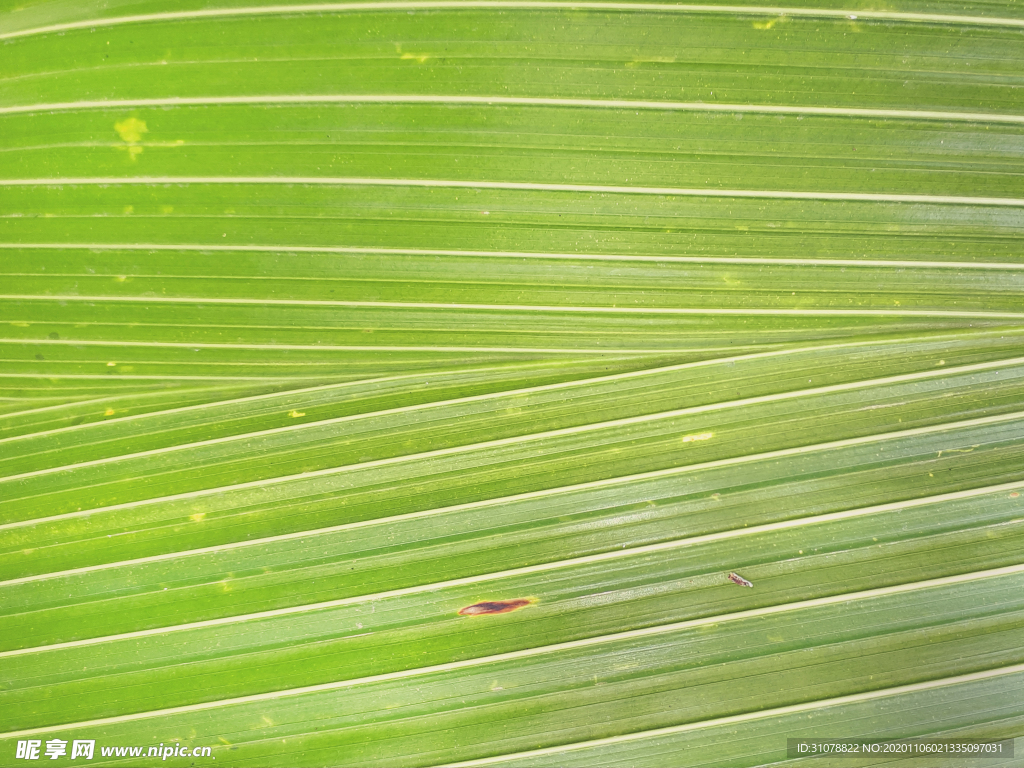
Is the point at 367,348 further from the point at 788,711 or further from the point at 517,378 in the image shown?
the point at 788,711

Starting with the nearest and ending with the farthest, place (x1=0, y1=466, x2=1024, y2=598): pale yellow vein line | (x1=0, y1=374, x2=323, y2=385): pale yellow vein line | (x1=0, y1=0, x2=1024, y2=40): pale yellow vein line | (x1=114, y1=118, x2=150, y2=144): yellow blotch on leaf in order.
Result: (x1=0, y1=0, x2=1024, y2=40): pale yellow vein line < (x1=114, y1=118, x2=150, y2=144): yellow blotch on leaf < (x1=0, y1=466, x2=1024, y2=598): pale yellow vein line < (x1=0, y1=374, x2=323, y2=385): pale yellow vein line

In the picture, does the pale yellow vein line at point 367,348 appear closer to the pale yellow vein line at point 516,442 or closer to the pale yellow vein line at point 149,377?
the pale yellow vein line at point 149,377

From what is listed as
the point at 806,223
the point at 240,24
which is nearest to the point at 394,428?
the point at 240,24

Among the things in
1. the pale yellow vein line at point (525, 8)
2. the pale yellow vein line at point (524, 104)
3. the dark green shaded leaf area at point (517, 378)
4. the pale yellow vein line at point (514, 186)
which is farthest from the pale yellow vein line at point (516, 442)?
the pale yellow vein line at point (525, 8)

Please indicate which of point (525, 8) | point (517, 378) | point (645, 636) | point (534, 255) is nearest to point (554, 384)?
point (517, 378)

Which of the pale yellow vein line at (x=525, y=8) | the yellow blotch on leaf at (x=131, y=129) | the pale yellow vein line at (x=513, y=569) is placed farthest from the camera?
the pale yellow vein line at (x=513, y=569)

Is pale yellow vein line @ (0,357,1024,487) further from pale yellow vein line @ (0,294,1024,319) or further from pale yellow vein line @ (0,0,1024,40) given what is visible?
pale yellow vein line @ (0,0,1024,40)

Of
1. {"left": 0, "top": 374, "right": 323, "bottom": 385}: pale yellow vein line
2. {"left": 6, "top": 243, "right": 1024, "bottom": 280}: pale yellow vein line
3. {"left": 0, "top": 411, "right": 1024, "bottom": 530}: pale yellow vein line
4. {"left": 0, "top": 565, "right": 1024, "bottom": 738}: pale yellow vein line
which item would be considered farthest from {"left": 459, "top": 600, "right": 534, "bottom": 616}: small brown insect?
{"left": 6, "top": 243, "right": 1024, "bottom": 280}: pale yellow vein line
